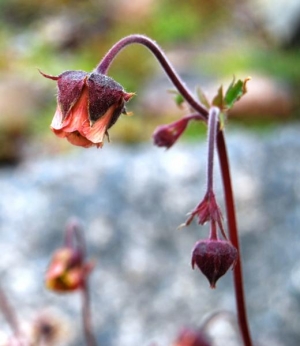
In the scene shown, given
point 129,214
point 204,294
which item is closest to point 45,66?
point 129,214

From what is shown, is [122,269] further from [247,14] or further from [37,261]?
[247,14]

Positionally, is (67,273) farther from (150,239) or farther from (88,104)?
(150,239)

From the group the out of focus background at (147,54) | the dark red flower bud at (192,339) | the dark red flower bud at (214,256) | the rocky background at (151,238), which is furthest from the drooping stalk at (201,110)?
the out of focus background at (147,54)

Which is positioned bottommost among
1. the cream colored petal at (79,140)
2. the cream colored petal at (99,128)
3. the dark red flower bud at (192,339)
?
the dark red flower bud at (192,339)

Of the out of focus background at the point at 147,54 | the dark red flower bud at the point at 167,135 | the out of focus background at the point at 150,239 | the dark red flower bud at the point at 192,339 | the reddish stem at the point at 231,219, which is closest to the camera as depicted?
the reddish stem at the point at 231,219

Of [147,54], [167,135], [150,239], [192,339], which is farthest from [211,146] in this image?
[147,54]

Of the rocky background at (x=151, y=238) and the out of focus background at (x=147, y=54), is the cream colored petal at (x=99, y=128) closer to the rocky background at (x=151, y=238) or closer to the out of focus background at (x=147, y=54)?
the rocky background at (x=151, y=238)
